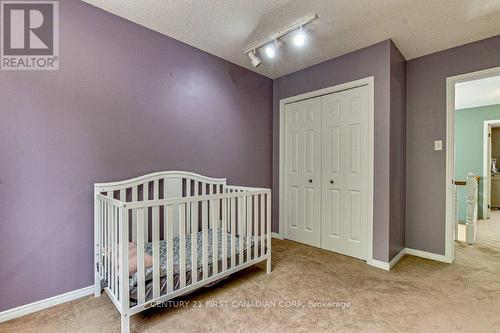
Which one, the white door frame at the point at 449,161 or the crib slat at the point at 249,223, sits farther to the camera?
the white door frame at the point at 449,161

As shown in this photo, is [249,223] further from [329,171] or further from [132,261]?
[329,171]

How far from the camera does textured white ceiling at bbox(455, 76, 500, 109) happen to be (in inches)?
133

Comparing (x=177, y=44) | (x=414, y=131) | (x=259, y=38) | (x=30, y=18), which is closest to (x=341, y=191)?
(x=414, y=131)

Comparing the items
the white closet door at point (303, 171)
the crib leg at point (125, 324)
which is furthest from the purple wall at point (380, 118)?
the crib leg at point (125, 324)

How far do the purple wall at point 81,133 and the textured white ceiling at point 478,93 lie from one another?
3666mm

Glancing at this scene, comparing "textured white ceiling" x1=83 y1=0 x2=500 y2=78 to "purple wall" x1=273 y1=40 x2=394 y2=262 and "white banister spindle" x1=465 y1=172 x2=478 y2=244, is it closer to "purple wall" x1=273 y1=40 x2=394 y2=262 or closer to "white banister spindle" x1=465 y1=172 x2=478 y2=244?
"purple wall" x1=273 y1=40 x2=394 y2=262

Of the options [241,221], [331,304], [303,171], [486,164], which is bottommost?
[331,304]

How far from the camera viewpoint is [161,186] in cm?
231

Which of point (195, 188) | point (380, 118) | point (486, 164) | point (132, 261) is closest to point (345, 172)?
point (380, 118)

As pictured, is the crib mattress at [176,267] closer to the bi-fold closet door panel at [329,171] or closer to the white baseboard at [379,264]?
the bi-fold closet door panel at [329,171]

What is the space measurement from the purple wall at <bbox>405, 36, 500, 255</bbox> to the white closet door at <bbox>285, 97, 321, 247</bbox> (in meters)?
1.05

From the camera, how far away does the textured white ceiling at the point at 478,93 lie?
3375 millimetres

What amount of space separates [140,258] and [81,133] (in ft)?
3.74

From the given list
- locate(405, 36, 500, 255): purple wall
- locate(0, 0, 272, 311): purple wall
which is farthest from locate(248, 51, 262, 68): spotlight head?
locate(405, 36, 500, 255): purple wall
